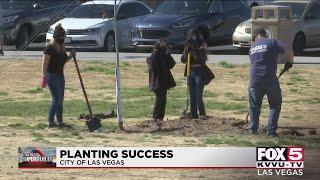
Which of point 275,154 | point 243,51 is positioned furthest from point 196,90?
point 243,51

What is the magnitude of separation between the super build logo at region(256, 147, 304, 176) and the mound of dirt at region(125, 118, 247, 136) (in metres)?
3.40

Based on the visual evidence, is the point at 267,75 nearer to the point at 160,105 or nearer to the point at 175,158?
the point at 160,105

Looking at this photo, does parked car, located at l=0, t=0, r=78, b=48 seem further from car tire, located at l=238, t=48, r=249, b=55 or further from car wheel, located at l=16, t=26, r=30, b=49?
car tire, located at l=238, t=48, r=249, b=55

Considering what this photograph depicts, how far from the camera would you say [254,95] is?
549 inches

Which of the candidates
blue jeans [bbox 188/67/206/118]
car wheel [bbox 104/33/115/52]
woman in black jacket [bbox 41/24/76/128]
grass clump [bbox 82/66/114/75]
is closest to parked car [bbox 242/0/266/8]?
car wheel [bbox 104/33/115/52]

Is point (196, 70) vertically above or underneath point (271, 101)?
above

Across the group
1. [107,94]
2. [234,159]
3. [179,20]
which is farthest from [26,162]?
[179,20]

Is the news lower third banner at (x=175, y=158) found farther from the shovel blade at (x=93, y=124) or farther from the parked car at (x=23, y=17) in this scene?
the parked car at (x=23, y=17)

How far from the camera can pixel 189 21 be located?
91.7ft

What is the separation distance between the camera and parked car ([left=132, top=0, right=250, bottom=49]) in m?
27.7

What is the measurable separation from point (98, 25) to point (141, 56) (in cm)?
228

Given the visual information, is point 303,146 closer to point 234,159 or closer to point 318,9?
point 234,159

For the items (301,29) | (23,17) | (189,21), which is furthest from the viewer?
(23,17)

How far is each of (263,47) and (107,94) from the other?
20.5 ft
